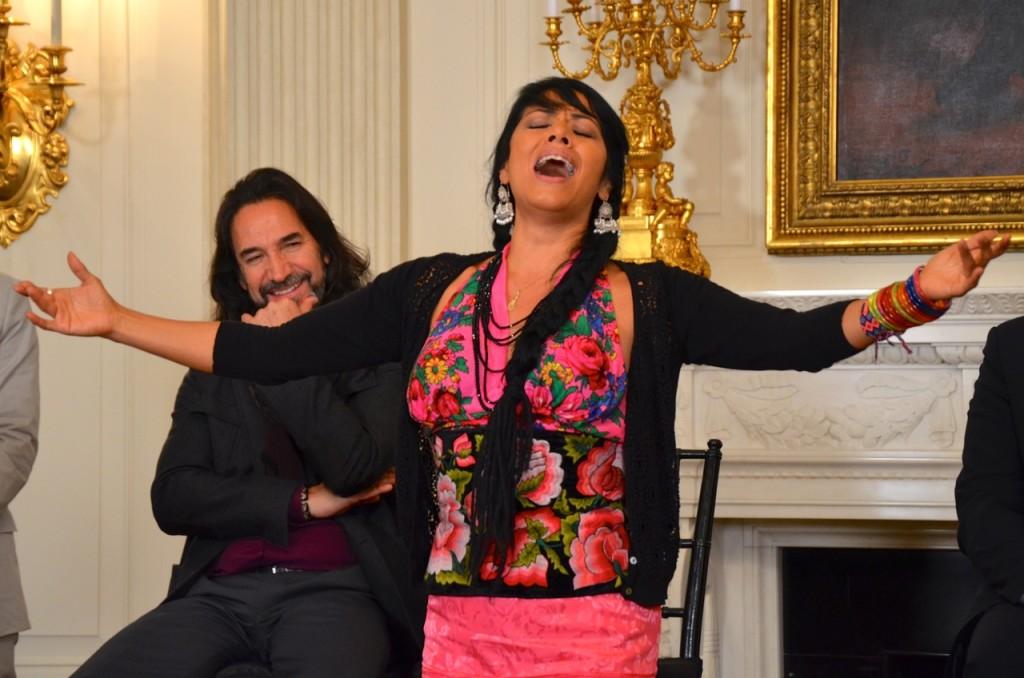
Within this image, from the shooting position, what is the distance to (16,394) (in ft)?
10.9

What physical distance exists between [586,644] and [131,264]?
125 inches

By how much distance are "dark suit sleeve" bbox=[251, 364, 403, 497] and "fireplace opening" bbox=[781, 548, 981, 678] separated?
1984mm

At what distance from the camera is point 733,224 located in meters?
4.49

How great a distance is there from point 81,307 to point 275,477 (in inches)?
32.5

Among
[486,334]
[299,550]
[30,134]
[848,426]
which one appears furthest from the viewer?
[30,134]

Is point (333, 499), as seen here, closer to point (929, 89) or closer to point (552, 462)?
point (552, 462)

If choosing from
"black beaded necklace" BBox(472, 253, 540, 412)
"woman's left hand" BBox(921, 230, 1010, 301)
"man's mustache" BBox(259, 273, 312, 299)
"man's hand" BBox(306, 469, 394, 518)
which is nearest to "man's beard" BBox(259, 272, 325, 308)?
"man's mustache" BBox(259, 273, 312, 299)

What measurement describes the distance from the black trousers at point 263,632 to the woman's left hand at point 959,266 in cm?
122

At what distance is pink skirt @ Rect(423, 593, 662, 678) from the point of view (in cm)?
204

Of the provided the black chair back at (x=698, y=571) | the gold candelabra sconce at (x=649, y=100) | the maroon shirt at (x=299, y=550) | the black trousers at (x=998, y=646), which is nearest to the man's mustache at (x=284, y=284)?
the maroon shirt at (x=299, y=550)

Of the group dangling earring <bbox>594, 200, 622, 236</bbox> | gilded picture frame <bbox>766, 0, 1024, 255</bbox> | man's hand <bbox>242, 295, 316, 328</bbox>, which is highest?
gilded picture frame <bbox>766, 0, 1024, 255</bbox>

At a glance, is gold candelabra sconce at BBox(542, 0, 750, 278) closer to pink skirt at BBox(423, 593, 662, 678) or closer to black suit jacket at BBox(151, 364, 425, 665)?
black suit jacket at BBox(151, 364, 425, 665)

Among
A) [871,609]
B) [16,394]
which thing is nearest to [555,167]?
[16,394]

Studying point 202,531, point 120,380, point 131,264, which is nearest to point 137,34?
point 131,264
